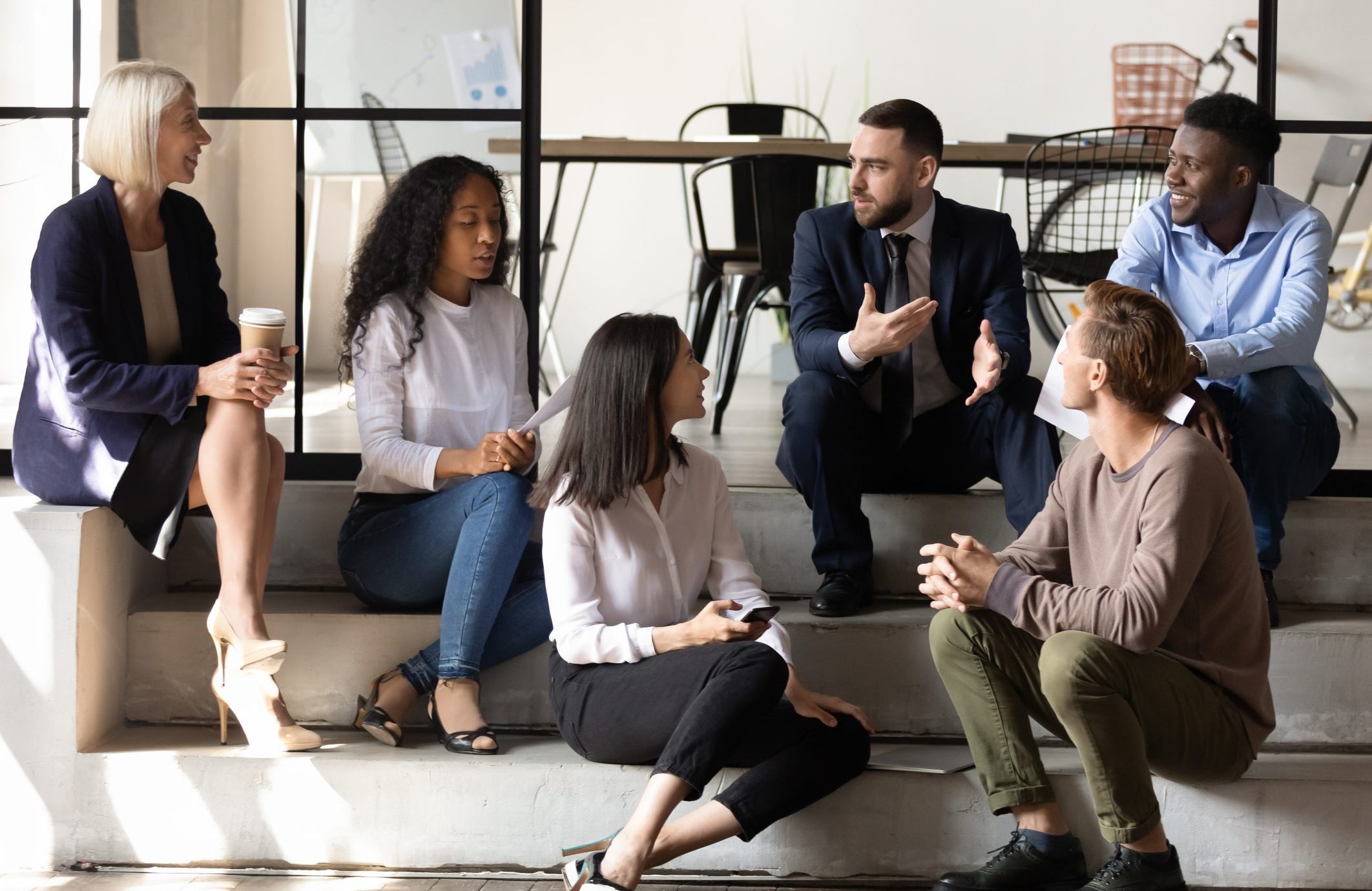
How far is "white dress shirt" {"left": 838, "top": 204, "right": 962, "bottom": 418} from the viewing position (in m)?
2.55

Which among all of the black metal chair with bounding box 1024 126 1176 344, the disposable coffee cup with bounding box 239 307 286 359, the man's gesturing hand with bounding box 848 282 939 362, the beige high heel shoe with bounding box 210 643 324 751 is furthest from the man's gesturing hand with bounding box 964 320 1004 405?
the black metal chair with bounding box 1024 126 1176 344

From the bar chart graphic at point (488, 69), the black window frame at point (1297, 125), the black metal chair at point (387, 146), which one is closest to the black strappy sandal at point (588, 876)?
the black metal chair at point (387, 146)

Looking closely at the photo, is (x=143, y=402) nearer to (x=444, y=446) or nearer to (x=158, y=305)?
(x=158, y=305)

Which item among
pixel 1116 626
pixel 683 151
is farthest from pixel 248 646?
pixel 683 151

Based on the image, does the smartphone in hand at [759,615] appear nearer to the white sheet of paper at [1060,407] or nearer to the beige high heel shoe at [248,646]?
the white sheet of paper at [1060,407]

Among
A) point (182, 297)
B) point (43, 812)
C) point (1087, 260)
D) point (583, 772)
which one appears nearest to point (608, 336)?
point (583, 772)

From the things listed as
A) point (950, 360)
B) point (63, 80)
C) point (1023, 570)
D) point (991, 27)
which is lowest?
point (1023, 570)

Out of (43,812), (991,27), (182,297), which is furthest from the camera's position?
(991,27)

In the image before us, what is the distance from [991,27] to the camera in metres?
6.56

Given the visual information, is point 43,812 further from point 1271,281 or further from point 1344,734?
A: point 1271,281

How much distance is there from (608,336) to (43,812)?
1.27 meters

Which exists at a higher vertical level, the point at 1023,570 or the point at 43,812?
the point at 1023,570

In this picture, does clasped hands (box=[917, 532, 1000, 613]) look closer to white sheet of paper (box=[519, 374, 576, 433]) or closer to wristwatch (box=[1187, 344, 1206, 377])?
white sheet of paper (box=[519, 374, 576, 433])

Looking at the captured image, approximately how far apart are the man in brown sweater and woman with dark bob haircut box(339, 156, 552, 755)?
2.55 ft
